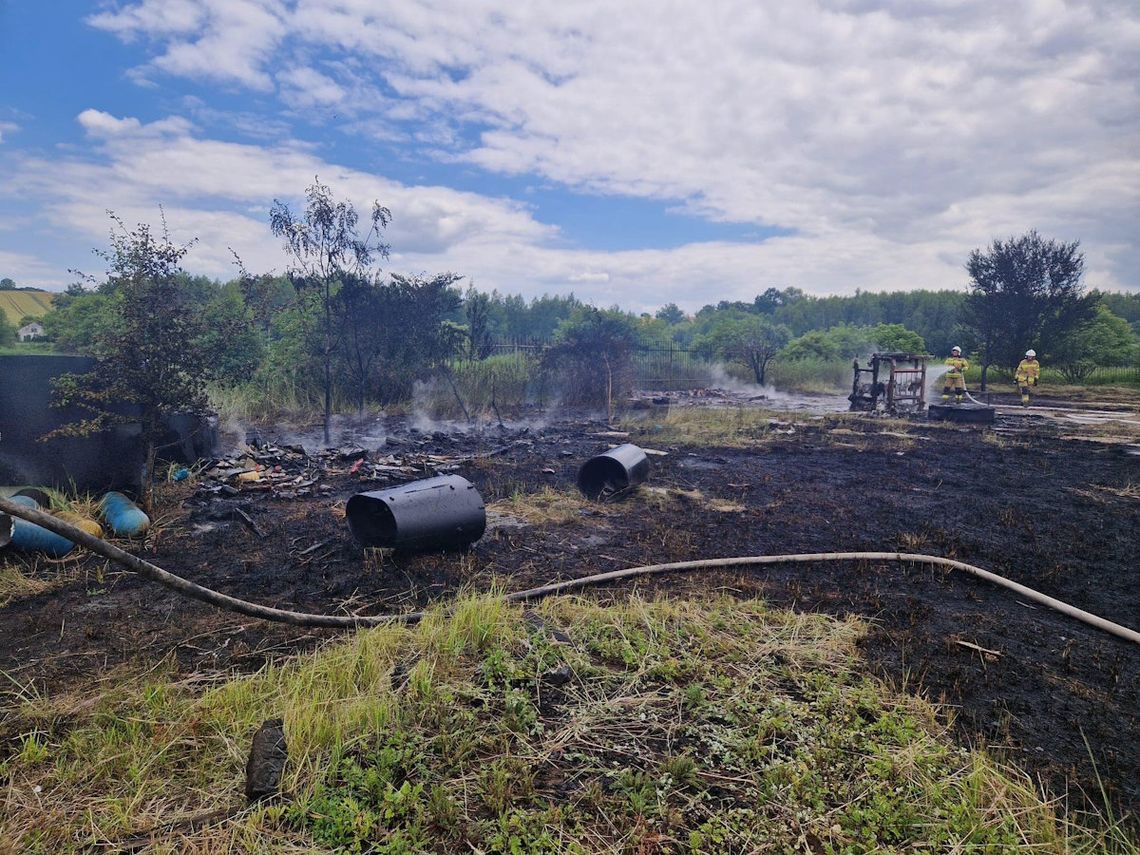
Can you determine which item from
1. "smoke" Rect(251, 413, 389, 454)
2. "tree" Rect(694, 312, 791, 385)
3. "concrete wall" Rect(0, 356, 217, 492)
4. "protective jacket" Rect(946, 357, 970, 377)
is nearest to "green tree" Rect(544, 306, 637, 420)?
"smoke" Rect(251, 413, 389, 454)

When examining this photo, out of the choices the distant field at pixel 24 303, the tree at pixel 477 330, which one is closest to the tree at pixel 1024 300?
the tree at pixel 477 330

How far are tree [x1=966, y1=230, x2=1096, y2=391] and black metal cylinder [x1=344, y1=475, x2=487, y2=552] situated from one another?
87.8ft

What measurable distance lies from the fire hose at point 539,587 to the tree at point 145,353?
331 cm

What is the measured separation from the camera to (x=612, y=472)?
25.9 feet

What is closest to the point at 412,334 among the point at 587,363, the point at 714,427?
the point at 587,363

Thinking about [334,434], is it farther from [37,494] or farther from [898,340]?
[898,340]

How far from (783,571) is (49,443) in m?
7.60

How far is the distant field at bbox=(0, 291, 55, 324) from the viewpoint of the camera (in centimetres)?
2992

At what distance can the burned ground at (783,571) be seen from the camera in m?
3.22

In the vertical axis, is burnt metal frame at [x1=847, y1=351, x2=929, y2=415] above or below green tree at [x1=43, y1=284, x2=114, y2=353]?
below

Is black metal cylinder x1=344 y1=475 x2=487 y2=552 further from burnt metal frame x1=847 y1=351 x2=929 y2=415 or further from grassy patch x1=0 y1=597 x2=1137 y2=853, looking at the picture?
burnt metal frame x1=847 y1=351 x2=929 y2=415

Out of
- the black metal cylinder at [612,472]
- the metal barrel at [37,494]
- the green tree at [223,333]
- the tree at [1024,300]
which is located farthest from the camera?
the tree at [1024,300]

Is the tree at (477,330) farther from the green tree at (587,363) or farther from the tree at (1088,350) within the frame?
the tree at (1088,350)

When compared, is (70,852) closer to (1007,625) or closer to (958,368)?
(1007,625)
